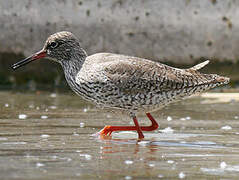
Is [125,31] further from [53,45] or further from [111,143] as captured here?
[111,143]

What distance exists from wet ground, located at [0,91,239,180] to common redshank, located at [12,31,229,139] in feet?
1.61

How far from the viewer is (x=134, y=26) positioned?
16266 millimetres

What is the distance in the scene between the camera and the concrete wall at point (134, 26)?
16156 millimetres

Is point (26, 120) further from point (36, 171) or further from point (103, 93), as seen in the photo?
point (36, 171)

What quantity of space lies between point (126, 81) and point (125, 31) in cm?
664

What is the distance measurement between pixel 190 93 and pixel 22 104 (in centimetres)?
395

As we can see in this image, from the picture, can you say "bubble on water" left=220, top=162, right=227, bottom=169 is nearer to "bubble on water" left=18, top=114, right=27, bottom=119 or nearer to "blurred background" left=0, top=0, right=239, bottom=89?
"bubble on water" left=18, top=114, right=27, bottom=119

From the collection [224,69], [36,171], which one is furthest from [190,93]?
[224,69]

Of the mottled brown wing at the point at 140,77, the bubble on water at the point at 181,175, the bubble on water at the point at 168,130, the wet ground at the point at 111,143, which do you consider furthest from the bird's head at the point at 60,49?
the bubble on water at the point at 181,175

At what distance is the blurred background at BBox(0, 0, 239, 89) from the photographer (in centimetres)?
1616

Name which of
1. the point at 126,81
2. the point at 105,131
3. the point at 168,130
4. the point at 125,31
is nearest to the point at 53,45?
the point at 126,81

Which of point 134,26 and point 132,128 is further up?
point 134,26

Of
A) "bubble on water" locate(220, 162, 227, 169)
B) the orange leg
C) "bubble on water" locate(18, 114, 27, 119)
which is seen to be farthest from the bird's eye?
"bubble on water" locate(220, 162, 227, 169)

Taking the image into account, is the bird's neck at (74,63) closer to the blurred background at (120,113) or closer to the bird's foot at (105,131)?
the blurred background at (120,113)
